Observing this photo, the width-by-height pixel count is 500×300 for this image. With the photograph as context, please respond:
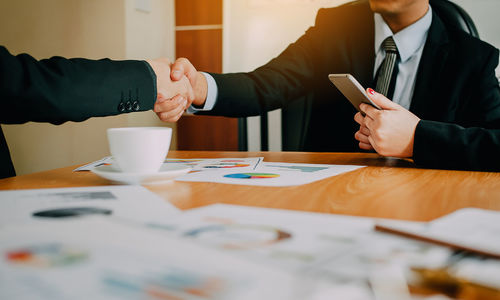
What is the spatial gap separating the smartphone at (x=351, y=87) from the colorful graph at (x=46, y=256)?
63cm

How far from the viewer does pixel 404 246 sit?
0.31 metres

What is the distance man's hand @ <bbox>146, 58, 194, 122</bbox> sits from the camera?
3.51 ft

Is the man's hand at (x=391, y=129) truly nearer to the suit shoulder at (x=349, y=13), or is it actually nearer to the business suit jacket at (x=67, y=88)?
the business suit jacket at (x=67, y=88)

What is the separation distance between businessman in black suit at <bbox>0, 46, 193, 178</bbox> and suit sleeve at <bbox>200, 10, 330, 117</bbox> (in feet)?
1.44

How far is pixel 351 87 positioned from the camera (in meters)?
0.88

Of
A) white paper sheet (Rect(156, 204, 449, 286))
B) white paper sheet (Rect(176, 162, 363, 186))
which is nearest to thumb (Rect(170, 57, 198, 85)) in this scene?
white paper sheet (Rect(176, 162, 363, 186))

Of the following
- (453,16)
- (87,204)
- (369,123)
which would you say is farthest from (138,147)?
(453,16)

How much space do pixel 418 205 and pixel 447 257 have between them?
0.21 meters

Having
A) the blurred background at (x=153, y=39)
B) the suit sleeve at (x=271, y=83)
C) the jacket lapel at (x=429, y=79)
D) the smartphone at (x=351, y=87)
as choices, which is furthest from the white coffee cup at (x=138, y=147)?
the blurred background at (x=153, y=39)

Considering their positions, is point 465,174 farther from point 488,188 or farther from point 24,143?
point 24,143

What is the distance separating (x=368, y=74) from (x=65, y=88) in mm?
1032

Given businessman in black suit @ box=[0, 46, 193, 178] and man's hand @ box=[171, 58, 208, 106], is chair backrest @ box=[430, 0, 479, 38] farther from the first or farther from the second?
businessman in black suit @ box=[0, 46, 193, 178]

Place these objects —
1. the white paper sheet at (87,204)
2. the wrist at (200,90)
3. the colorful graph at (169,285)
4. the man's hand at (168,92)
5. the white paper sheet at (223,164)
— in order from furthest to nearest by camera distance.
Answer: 1. the wrist at (200,90)
2. the man's hand at (168,92)
3. the white paper sheet at (223,164)
4. the white paper sheet at (87,204)
5. the colorful graph at (169,285)

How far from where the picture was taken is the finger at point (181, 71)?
42.7 inches
